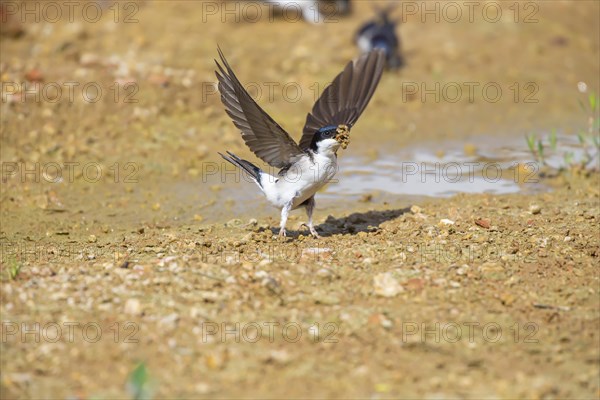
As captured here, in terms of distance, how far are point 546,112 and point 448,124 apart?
1271 millimetres

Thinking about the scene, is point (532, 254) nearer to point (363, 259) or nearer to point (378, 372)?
point (363, 259)

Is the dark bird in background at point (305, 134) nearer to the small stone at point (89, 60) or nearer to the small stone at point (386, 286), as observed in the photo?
the small stone at point (386, 286)

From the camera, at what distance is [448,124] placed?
9.64 metres

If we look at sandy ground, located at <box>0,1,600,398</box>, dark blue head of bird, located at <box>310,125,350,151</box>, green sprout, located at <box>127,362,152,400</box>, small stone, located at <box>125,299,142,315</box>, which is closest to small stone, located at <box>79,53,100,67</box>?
sandy ground, located at <box>0,1,600,398</box>

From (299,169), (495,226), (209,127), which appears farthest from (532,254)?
(209,127)

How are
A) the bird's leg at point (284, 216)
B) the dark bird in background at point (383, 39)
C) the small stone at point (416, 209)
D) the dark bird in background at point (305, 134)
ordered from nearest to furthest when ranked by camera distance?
the dark bird in background at point (305, 134) → the bird's leg at point (284, 216) → the small stone at point (416, 209) → the dark bird in background at point (383, 39)

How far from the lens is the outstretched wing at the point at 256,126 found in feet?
17.5

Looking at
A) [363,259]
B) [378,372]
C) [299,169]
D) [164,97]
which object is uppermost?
[164,97]

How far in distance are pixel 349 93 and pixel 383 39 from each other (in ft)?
15.2

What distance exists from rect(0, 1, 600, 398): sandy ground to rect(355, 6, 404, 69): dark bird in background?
0.78ft

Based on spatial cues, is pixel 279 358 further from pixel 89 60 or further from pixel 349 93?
pixel 89 60

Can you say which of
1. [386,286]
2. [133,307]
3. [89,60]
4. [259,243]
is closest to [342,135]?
[259,243]

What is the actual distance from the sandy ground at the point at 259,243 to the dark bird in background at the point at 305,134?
333mm

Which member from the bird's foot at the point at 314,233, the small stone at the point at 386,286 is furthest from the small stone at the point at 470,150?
the small stone at the point at 386,286
